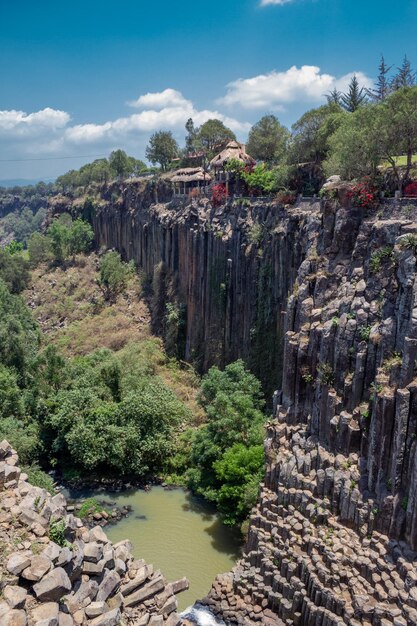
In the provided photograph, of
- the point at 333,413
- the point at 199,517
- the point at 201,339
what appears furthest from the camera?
the point at 201,339

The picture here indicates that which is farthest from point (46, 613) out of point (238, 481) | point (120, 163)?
point (120, 163)

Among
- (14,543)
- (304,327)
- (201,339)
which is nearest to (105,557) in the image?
(14,543)

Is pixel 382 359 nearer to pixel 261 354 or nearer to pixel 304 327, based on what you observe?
pixel 304 327

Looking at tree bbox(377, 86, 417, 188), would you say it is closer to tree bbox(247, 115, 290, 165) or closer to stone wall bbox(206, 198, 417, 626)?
stone wall bbox(206, 198, 417, 626)

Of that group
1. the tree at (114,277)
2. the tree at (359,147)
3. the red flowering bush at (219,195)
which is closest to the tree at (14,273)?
the tree at (114,277)

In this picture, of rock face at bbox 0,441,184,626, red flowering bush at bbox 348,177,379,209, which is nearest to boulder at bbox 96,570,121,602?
rock face at bbox 0,441,184,626

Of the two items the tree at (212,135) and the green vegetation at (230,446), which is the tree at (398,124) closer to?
the green vegetation at (230,446)
